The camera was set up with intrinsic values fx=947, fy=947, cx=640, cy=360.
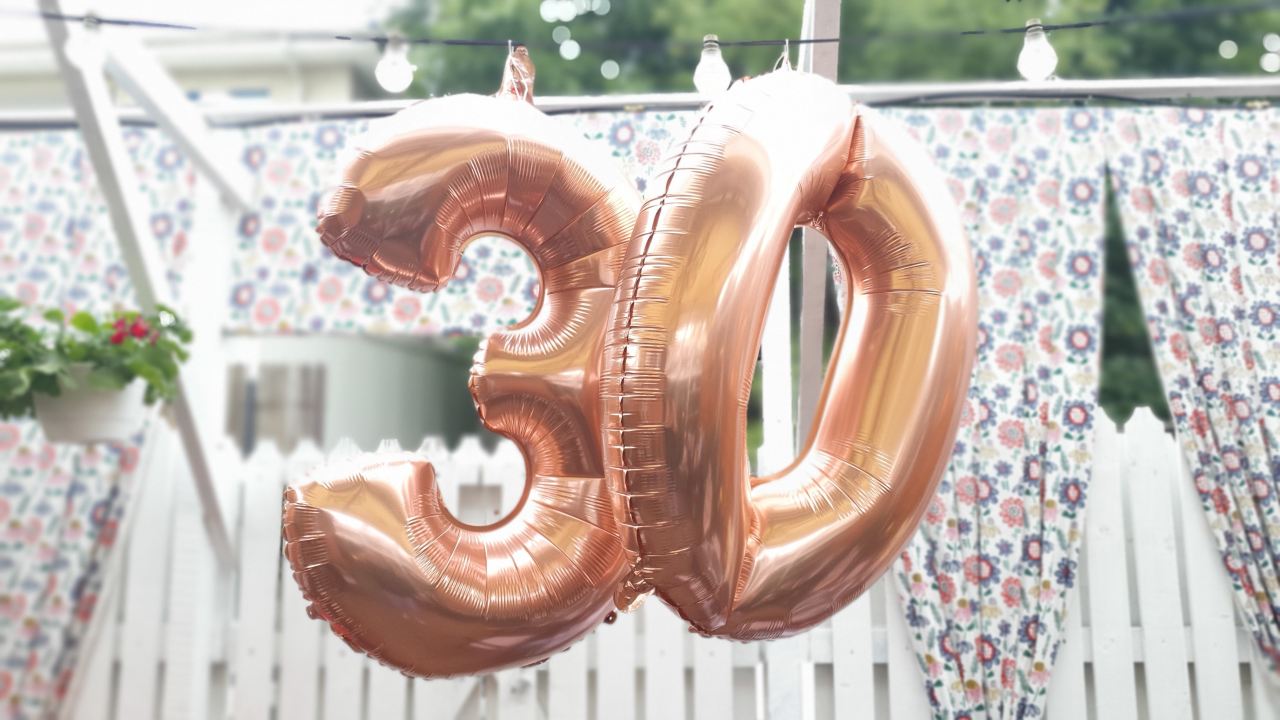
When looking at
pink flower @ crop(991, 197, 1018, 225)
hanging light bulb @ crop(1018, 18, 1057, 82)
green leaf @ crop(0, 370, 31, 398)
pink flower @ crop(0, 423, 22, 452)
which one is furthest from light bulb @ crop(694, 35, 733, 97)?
pink flower @ crop(0, 423, 22, 452)

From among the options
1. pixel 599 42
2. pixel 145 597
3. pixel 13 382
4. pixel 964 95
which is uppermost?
pixel 964 95

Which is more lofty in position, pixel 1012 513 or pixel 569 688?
pixel 1012 513

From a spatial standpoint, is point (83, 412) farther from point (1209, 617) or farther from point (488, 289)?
point (1209, 617)

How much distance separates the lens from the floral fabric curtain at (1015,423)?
2557mm

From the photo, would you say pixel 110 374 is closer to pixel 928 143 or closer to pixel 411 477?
pixel 411 477

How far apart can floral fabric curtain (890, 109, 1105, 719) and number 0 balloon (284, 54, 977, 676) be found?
1796 mm

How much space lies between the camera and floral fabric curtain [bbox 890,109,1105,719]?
2.56m

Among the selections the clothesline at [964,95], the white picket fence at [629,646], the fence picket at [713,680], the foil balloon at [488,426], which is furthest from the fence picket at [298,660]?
the foil balloon at [488,426]

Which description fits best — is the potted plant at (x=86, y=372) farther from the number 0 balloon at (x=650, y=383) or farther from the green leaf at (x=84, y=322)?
the number 0 balloon at (x=650, y=383)

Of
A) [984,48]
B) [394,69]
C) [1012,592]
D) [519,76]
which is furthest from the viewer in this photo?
[984,48]

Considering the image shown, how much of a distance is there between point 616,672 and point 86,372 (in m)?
1.58

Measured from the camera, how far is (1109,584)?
2600 millimetres

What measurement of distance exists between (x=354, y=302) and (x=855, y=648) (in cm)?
177

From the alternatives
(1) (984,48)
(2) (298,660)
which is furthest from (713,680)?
(1) (984,48)
